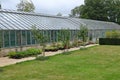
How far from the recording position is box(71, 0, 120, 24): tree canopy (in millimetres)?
72312

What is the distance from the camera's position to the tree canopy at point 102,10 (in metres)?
72.3

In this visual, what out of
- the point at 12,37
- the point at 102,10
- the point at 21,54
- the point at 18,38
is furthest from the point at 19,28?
the point at 102,10

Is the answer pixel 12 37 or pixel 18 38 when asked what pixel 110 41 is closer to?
pixel 18 38

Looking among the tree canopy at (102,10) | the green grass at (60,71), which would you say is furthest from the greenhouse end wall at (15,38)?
the tree canopy at (102,10)

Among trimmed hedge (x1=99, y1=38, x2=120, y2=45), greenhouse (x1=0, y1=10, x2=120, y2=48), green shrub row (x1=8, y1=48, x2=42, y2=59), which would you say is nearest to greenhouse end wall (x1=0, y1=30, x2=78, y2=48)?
greenhouse (x1=0, y1=10, x2=120, y2=48)

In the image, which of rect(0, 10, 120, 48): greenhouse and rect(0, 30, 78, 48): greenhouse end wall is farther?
rect(0, 10, 120, 48): greenhouse

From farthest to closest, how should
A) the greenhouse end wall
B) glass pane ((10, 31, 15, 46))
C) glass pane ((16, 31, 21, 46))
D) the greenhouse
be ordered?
1. glass pane ((16, 31, 21, 46))
2. glass pane ((10, 31, 15, 46))
3. the greenhouse
4. the greenhouse end wall

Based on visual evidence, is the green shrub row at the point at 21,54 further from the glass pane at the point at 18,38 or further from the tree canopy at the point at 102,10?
the tree canopy at the point at 102,10

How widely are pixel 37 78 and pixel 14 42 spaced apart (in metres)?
12.6

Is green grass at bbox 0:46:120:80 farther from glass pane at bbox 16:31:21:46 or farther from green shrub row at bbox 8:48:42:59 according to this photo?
glass pane at bbox 16:31:21:46

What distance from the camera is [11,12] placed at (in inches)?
1270

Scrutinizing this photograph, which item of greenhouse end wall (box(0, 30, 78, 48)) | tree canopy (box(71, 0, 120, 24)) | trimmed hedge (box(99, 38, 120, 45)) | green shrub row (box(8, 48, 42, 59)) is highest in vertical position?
tree canopy (box(71, 0, 120, 24))

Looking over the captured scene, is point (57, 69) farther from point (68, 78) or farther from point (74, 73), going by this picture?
point (68, 78)

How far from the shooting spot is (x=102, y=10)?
72.5 metres
